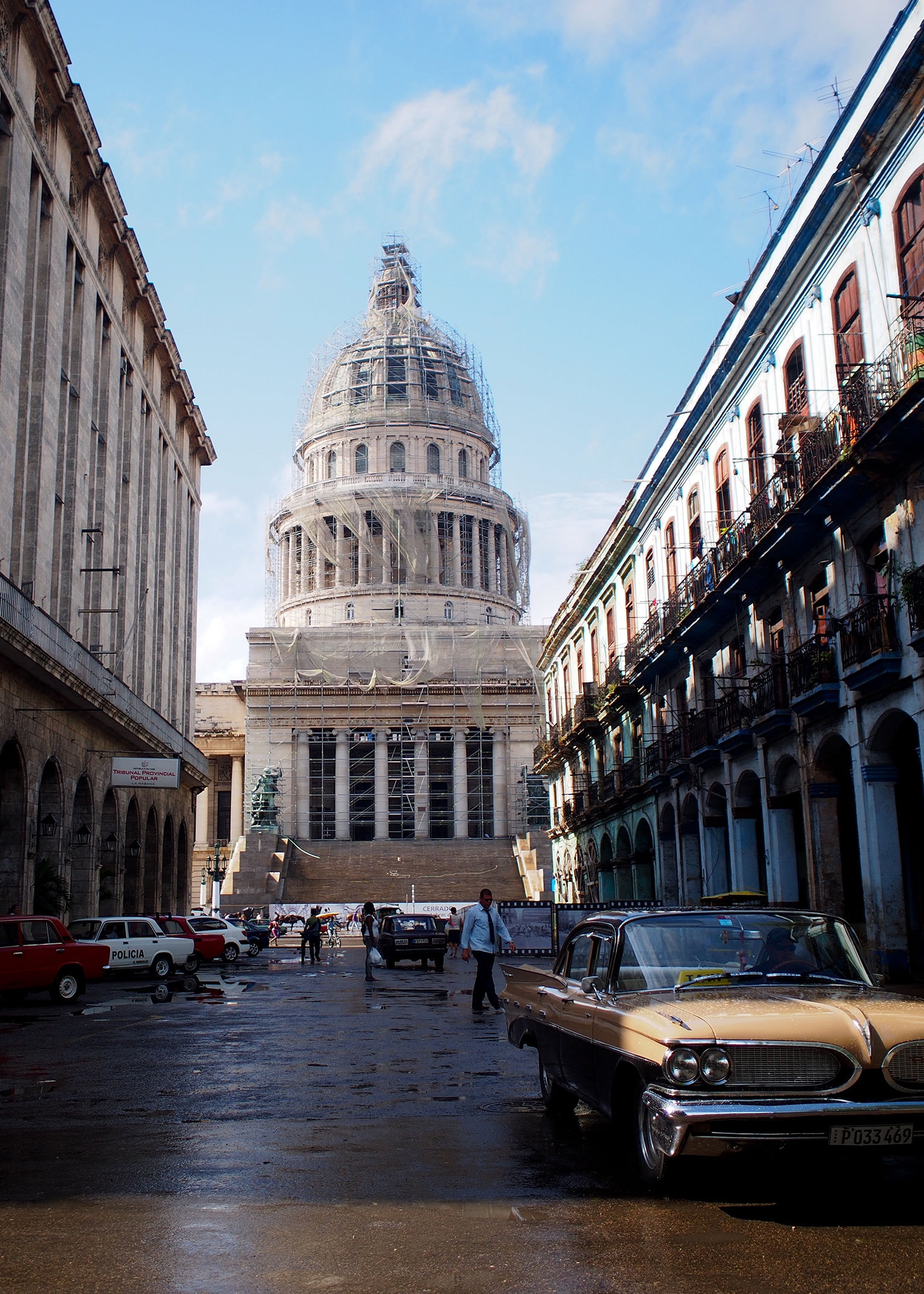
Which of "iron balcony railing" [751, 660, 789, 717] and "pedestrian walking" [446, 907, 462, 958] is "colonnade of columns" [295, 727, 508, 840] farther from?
"iron balcony railing" [751, 660, 789, 717]

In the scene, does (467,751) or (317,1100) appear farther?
(467,751)

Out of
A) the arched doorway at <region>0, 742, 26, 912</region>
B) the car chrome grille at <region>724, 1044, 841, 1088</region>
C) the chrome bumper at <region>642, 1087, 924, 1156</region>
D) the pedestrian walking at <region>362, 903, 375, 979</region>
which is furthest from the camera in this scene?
the arched doorway at <region>0, 742, 26, 912</region>

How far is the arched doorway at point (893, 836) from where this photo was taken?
61.4 ft

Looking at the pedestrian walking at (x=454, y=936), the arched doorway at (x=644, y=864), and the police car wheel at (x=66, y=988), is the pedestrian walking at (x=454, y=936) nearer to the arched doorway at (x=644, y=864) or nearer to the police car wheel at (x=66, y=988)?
the arched doorway at (x=644, y=864)

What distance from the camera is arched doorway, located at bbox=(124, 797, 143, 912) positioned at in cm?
3759

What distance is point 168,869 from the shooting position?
1727 inches

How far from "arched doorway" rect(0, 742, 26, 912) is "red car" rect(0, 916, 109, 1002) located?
5576 millimetres

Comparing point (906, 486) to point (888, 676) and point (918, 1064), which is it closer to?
point (888, 676)

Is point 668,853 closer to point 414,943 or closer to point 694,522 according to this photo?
point 414,943

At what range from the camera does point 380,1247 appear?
5.18 m

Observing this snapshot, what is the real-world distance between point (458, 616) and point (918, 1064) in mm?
81644

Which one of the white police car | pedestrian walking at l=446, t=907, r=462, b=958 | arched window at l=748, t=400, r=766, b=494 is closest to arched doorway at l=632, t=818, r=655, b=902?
pedestrian walking at l=446, t=907, r=462, b=958

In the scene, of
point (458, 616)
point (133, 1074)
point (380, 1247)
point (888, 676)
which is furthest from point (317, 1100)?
point (458, 616)

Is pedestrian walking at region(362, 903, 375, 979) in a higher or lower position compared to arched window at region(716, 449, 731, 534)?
lower
